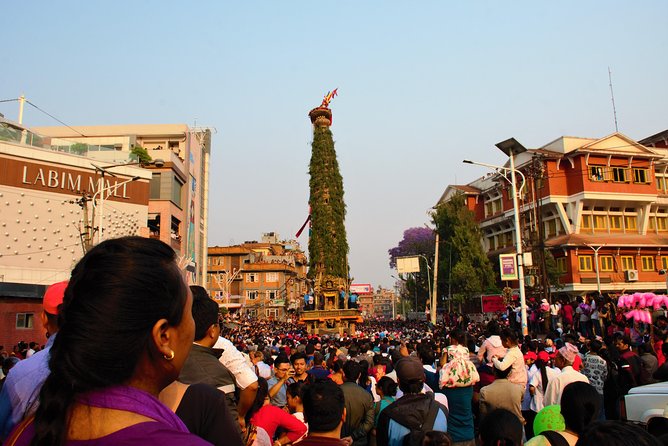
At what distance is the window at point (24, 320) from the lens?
30.1m

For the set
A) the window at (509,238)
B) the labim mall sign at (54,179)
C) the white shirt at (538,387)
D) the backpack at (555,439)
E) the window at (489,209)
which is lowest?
the white shirt at (538,387)

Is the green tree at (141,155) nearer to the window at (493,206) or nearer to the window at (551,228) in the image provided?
the window at (493,206)

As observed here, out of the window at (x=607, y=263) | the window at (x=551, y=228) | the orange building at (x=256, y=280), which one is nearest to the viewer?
the window at (x=607, y=263)

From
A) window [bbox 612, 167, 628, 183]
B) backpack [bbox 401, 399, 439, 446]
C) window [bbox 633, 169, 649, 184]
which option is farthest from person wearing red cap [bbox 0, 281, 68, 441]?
window [bbox 633, 169, 649, 184]

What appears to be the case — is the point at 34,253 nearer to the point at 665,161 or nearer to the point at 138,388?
the point at 138,388

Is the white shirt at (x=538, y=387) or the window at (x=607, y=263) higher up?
the window at (x=607, y=263)

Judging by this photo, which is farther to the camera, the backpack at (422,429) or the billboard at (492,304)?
the billboard at (492,304)

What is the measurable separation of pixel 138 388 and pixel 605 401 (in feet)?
28.4

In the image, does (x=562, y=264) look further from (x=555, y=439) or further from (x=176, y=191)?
(x=555, y=439)

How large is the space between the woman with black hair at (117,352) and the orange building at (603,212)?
45473 millimetres

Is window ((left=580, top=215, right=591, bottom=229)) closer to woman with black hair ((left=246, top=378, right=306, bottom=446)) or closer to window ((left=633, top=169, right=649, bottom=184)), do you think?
window ((left=633, top=169, right=649, bottom=184))

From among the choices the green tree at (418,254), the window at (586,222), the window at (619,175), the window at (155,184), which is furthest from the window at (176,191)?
the window at (619,175)

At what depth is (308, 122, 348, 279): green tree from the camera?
44625mm

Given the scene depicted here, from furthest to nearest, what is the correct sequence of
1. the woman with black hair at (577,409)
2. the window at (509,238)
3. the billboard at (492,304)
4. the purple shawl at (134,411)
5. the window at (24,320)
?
the window at (509,238)
the billboard at (492,304)
the window at (24,320)
the woman with black hair at (577,409)
the purple shawl at (134,411)
